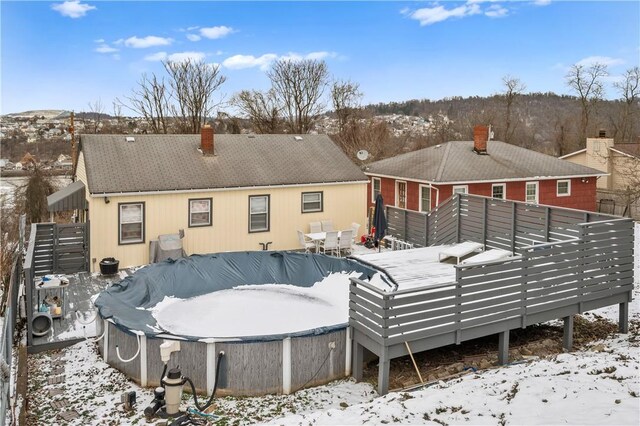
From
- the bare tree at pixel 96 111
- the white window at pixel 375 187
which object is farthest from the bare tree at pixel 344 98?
the white window at pixel 375 187

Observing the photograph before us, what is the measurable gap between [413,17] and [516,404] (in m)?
22.7

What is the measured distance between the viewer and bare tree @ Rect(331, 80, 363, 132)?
43.2 m

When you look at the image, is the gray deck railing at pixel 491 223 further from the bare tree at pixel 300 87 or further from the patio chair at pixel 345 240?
Result: the bare tree at pixel 300 87

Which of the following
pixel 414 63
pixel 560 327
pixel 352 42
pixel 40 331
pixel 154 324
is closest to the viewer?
pixel 154 324

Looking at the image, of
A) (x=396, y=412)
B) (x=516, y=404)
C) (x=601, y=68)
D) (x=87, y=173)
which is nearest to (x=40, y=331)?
(x=87, y=173)

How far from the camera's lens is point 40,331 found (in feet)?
31.2

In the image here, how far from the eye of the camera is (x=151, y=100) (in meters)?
40.4

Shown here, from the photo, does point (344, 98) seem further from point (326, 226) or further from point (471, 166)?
point (326, 226)

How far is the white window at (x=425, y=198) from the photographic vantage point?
19969 mm

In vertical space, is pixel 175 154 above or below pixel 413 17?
below

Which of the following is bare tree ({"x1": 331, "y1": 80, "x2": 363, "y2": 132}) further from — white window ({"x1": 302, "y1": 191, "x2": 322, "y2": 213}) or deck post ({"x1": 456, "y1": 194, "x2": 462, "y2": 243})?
deck post ({"x1": 456, "y1": 194, "x2": 462, "y2": 243})

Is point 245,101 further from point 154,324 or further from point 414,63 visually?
point 154,324

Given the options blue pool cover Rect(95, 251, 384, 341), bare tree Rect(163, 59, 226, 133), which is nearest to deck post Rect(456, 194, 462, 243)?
blue pool cover Rect(95, 251, 384, 341)

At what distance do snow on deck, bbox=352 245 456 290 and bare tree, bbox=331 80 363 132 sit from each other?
104 feet
